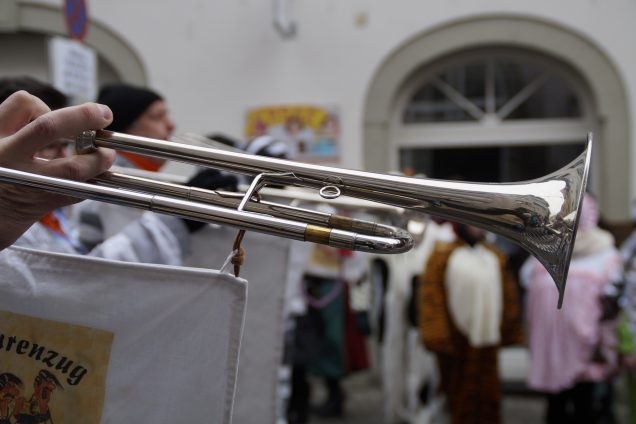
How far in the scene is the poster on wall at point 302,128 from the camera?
21.7ft

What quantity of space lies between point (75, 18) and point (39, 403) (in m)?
3.16

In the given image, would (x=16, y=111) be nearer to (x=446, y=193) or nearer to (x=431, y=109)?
(x=446, y=193)

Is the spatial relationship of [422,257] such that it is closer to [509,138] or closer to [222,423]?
[509,138]

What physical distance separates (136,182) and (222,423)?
1.31 ft

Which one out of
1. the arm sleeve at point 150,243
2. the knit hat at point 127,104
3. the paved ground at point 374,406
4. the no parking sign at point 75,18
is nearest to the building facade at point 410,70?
the paved ground at point 374,406

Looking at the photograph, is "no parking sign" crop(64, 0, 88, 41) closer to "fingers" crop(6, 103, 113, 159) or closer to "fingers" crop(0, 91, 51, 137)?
"fingers" crop(0, 91, 51, 137)

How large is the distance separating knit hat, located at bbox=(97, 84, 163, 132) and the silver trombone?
3.99 feet

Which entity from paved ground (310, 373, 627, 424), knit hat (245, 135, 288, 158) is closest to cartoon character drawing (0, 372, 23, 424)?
knit hat (245, 135, 288, 158)

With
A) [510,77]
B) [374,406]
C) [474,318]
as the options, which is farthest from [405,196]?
[510,77]

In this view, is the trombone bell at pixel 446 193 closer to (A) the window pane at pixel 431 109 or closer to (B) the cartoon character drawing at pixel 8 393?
(B) the cartoon character drawing at pixel 8 393

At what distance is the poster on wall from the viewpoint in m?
6.61

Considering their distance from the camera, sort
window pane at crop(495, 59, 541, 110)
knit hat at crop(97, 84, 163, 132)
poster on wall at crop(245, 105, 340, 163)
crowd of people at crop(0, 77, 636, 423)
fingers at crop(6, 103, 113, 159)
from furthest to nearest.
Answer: window pane at crop(495, 59, 541, 110)
poster on wall at crop(245, 105, 340, 163)
crowd of people at crop(0, 77, 636, 423)
knit hat at crop(97, 84, 163, 132)
fingers at crop(6, 103, 113, 159)

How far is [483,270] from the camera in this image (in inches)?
160

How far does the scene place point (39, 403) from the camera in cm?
100
